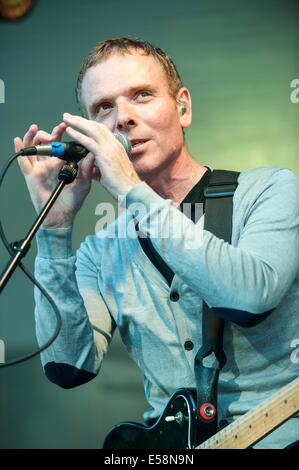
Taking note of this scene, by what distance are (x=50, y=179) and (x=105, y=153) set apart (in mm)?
292

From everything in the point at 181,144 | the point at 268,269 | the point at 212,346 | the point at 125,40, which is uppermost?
the point at 125,40

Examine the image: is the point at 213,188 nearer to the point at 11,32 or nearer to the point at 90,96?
the point at 90,96

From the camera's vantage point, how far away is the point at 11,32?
262 cm

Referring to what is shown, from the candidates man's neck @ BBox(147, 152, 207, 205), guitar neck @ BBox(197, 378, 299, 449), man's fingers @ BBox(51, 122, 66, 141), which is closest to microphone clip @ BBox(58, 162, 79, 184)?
man's fingers @ BBox(51, 122, 66, 141)

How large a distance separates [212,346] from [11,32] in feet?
5.16

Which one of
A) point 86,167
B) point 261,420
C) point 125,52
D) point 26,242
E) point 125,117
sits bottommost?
point 261,420

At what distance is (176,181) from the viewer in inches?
79.0

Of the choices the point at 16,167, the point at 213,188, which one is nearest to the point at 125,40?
the point at 213,188

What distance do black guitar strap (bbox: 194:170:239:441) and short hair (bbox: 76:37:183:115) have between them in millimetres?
394

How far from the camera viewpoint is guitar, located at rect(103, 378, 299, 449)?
1.49 metres

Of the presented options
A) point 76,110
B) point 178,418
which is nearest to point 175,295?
point 178,418

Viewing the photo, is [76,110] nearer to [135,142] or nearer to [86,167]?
[135,142]

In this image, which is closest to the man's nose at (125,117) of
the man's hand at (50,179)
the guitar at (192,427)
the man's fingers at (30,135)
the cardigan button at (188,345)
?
the man's hand at (50,179)

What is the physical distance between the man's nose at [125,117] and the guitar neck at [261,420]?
2.68 feet
